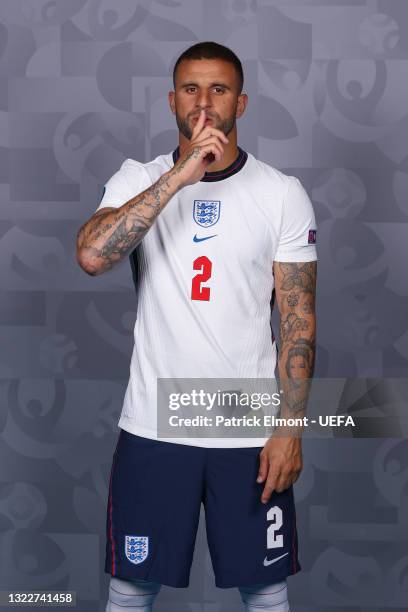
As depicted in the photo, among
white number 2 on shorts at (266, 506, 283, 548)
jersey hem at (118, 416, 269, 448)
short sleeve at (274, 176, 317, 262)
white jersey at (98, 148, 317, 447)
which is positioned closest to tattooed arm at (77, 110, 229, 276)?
white jersey at (98, 148, 317, 447)

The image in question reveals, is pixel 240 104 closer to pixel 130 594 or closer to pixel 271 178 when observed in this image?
pixel 271 178

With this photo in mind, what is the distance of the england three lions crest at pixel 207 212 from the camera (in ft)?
6.74

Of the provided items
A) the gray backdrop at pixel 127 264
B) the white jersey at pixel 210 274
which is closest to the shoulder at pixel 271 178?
the white jersey at pixel 210 274

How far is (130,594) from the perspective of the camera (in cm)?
212

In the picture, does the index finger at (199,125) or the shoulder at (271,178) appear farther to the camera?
the shoulder at (271,178)

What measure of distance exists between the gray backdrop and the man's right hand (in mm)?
861

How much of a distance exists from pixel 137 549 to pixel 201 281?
2.02ft

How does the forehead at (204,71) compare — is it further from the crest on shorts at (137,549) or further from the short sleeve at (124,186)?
the crest on shorts at (137,549)

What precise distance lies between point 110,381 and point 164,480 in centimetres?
88

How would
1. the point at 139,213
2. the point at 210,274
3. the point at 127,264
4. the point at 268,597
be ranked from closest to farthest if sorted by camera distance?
the point at 139,213 < the point at 210,274 < the point at 268,597 < the point at 127,264

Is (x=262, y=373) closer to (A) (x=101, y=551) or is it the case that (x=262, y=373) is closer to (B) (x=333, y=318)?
(B) (x=333, y=318)

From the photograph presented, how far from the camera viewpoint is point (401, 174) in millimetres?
2803

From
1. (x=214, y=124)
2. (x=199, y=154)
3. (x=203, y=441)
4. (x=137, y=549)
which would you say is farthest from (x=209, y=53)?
(x=137, y=549)

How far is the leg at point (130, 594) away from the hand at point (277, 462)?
0.35 metres
